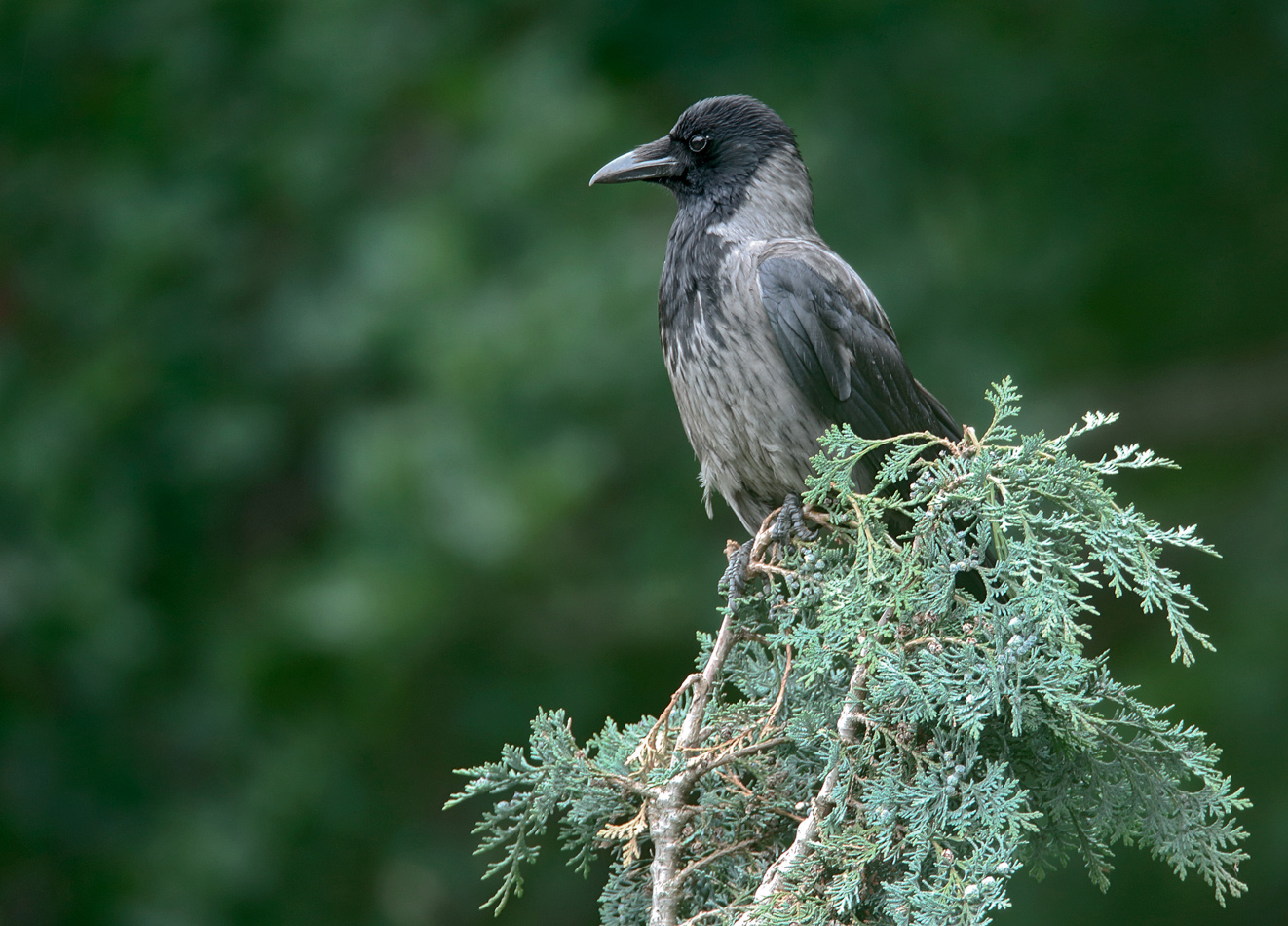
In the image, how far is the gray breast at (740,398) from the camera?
321cm

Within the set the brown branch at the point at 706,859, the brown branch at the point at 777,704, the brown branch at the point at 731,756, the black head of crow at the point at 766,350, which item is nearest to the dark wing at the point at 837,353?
the black head of crow at the point at 766,350

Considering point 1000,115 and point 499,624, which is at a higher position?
point 1000,115

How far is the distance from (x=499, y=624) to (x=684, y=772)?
14.7 ft

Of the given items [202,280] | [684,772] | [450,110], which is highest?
[450,110]

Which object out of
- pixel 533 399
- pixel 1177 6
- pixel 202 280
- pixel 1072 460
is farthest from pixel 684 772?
pixel 1177 6

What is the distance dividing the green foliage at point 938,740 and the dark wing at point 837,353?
0.77m

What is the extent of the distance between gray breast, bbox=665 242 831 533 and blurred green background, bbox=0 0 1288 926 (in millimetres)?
2484

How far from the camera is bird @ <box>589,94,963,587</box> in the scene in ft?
10.5

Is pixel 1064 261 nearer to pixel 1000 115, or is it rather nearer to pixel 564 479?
pixel 1000 115

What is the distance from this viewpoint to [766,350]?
3.24 m

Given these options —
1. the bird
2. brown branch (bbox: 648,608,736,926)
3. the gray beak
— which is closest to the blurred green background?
the gray beak

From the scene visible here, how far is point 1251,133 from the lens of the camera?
6.69 metres

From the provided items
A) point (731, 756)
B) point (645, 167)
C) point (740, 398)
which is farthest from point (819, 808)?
point (645, 167)

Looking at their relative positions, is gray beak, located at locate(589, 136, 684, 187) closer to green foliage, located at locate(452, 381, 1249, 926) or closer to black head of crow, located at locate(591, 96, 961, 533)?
black head of crow, located at locate(591, 96, 961, 533)
